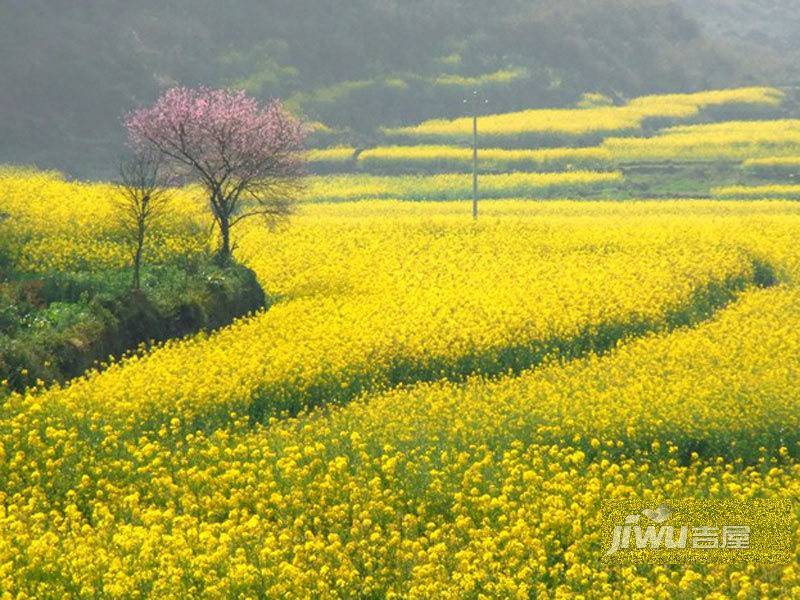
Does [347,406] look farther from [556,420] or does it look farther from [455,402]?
[556,420]

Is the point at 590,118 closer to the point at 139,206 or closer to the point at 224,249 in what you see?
the point at 224,249

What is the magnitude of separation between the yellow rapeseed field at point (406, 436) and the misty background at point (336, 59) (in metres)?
47.9

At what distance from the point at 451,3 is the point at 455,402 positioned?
10467cm

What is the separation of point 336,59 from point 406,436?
3676 inches

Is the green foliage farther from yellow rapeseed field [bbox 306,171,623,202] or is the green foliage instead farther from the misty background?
the misty background

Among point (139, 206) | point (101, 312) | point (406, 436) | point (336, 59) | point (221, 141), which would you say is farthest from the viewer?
point (336, 59)

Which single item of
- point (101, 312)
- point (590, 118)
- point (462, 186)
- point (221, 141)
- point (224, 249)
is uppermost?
point (221, 141)

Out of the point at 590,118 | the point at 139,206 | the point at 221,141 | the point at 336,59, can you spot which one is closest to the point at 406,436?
the point at 139,206

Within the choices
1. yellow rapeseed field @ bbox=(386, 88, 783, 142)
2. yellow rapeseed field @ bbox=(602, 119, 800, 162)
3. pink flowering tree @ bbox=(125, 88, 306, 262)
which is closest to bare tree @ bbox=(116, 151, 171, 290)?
pink flowering tree @ bbox=(125, 88, 306, 262)

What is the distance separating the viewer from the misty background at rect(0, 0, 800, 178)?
8881cm

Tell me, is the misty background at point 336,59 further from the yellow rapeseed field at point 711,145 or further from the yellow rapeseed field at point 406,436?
the yellow rapeseed field at point 406,436

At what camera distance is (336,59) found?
11238cm

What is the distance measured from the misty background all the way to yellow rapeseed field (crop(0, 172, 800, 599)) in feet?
157

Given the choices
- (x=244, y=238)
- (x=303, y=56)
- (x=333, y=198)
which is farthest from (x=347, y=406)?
(x=303, y=56)
